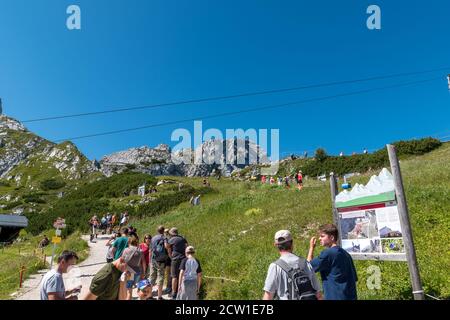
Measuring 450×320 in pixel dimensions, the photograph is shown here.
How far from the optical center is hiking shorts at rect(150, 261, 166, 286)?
32.9 ft

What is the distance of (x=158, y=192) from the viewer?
47031mm

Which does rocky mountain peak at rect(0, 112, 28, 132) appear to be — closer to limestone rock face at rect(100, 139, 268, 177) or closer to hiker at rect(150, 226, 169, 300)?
limestone rock face at rect(100, 139, 268, 177)

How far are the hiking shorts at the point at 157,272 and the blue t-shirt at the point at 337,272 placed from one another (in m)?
6.38

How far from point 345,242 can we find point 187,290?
393 cm

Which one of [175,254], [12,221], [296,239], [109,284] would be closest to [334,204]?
[175,254]

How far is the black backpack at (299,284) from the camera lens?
413cm

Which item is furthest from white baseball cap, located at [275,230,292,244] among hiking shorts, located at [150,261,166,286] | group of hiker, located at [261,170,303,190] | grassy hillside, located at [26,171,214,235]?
grassy hillside, located at [26,171,214,235]

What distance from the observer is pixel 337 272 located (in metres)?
4.87

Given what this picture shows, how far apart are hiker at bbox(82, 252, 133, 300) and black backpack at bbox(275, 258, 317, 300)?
9.76 ft

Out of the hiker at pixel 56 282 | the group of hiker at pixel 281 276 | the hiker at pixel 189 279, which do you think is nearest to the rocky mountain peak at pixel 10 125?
the hiker at pixel 189 279

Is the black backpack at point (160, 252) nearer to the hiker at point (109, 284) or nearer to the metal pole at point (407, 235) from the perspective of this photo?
the hiker at point (109, 284)

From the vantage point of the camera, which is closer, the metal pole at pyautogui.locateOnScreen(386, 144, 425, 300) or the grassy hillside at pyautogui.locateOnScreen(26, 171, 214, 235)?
the metal pole at pyautogui.locateOnScreen(386, 144, 425, 300)

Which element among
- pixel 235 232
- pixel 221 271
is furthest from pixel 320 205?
pixel 221 271

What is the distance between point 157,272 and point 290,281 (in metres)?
7.49
